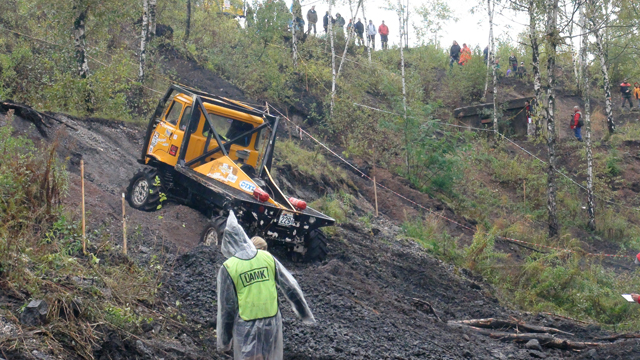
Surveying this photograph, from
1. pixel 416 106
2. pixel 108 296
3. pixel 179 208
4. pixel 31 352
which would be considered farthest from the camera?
pixel 416 106

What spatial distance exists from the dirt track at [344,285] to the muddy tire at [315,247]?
149mm

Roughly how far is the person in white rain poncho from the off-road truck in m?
4.21

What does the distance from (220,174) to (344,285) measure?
3075 millimetres

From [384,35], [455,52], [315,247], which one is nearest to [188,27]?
[384,35]

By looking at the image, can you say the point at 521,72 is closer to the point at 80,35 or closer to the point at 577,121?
the point at 577,121

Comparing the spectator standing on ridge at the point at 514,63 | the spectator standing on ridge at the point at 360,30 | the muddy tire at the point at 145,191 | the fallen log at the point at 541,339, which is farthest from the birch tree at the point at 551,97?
the spectator standing on ridge at the point at 514,63

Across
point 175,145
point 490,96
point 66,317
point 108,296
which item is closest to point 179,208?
point 175,145

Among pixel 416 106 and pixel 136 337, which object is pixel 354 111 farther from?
pixel 136 337

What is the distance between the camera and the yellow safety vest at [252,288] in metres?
5.36

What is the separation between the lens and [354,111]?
24.0 metres

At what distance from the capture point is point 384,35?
34.9 meters

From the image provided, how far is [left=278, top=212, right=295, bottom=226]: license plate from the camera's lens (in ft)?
32.7

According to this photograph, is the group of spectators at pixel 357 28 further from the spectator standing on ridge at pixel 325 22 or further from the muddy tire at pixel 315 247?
the muddy tire at pixel 315 247

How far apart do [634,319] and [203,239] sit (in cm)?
842
